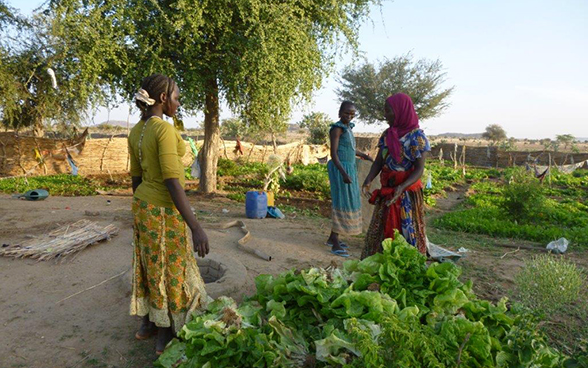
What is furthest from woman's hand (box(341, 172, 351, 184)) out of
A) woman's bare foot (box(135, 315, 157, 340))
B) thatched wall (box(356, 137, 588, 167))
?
thatched wall (box(356, 137, 588, 167))

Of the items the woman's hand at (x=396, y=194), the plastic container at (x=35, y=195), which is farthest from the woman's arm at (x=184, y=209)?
the plastic container at (x=35, y=195)

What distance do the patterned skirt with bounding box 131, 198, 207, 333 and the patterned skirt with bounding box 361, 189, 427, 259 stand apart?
1.65 m

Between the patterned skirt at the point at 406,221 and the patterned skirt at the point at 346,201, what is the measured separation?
4.77ft

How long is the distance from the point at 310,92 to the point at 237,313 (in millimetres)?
8188

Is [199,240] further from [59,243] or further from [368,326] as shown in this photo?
[59,243]

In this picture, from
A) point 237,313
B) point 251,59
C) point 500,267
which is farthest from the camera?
point 251,59

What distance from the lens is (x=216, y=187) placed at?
11.2 metres

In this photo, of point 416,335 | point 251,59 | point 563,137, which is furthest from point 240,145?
point 563,137

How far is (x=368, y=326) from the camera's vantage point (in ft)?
6.10

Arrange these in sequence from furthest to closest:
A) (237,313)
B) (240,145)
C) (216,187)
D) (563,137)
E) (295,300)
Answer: (563,137), (240,145), (216,187), (295,300), (237,313)

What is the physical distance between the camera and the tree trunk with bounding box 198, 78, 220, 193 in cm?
987

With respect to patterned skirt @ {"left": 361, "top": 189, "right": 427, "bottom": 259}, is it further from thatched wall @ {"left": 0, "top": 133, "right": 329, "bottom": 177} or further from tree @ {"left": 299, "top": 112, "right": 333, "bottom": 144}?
tree @ {"left": 299, "top": 112, "right": 333, "bottom": 144}

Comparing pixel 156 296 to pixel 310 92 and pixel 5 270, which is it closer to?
pixel 5 270

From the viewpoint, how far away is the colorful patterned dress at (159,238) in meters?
2.40
